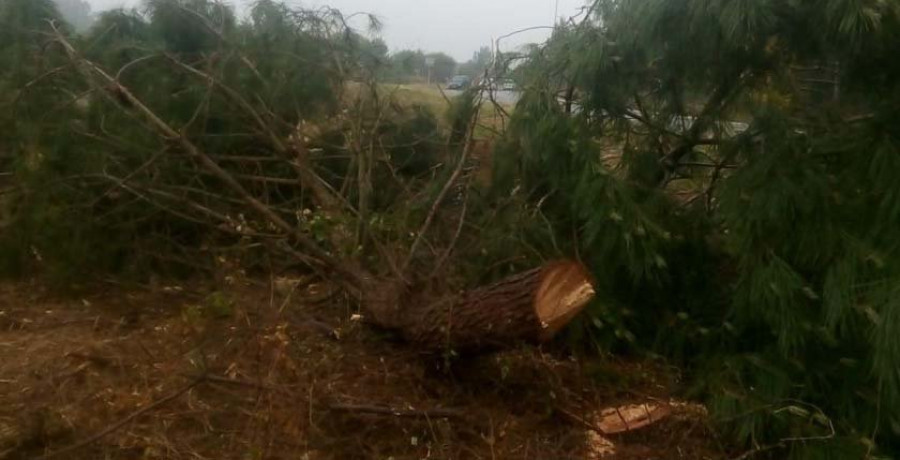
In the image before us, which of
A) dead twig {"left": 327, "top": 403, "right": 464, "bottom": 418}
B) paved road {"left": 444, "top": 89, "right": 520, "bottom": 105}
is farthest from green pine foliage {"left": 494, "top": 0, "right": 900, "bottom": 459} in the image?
dead twig {"left": 327, "top": 403, "right": 464, "bottom": 418}

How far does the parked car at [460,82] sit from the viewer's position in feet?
17.4

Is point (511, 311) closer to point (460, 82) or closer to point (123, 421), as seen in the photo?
point (123, 421)

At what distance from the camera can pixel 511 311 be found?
3887mm

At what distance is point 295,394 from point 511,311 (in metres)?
0.89

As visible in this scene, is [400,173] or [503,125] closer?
[503,125]

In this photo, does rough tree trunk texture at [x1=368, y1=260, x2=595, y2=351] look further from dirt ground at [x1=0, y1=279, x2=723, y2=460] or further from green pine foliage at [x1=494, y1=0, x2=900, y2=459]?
green pine foliage at [x1=494, y1=0, x2=900, y2=459]

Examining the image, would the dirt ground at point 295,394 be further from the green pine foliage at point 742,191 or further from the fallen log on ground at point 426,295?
the green pine foliage at point 742,191

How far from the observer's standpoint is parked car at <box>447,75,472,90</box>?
17.4 feet

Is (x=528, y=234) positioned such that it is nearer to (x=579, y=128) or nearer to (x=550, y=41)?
(x=579, y=128)

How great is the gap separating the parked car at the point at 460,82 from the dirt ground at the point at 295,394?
1.32 meters

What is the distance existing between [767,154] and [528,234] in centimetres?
115

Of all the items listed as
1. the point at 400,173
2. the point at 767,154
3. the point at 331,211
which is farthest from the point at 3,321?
the point at 767,154

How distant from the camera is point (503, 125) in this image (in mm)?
4953

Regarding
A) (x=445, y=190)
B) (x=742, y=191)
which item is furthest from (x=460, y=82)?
(x=742, y=191)
